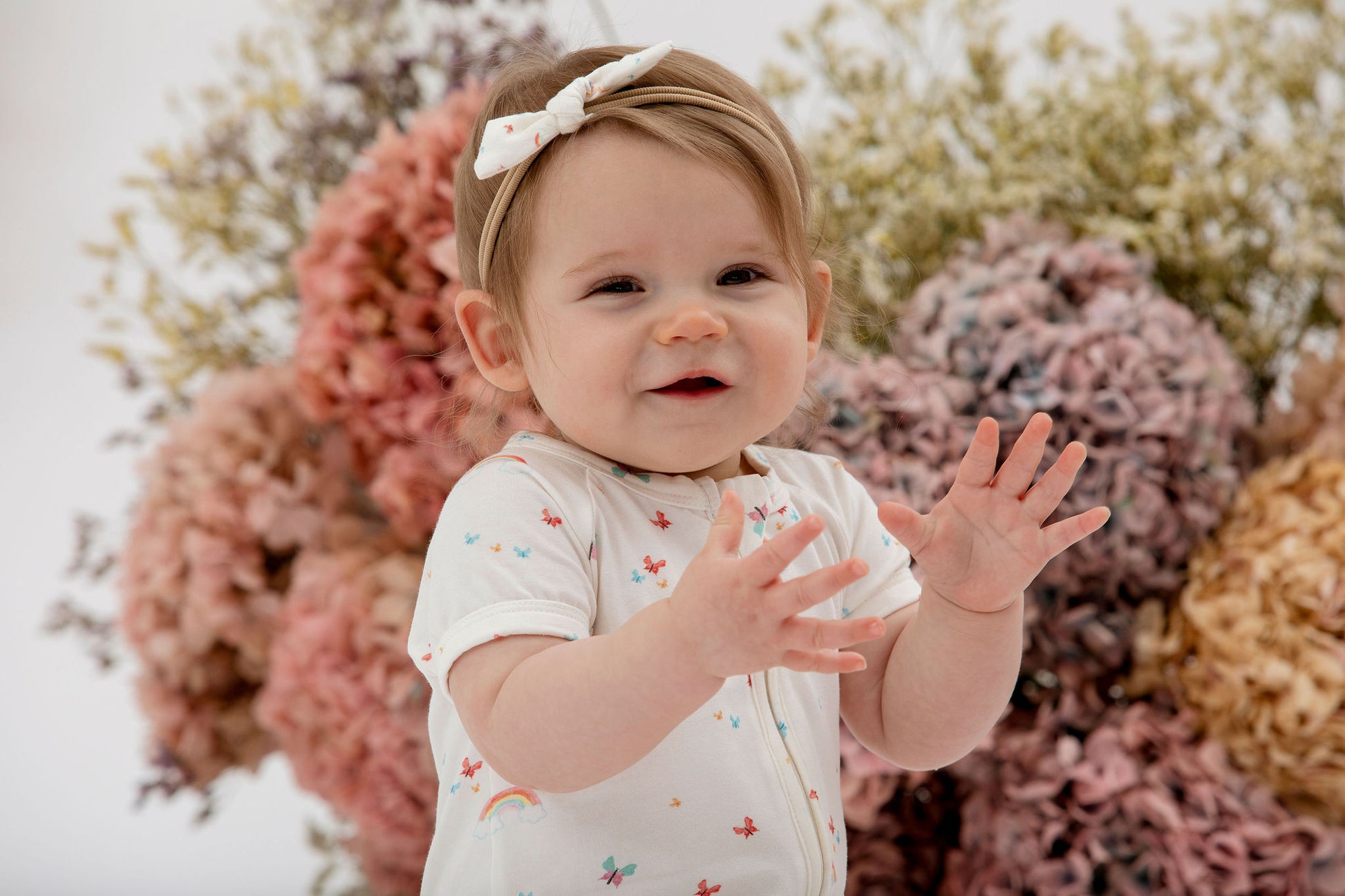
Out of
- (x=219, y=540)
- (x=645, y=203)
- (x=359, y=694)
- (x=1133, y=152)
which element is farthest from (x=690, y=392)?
(x=1133, y=152)

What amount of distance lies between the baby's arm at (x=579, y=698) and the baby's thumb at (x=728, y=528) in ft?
0.13

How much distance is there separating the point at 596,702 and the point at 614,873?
16 centimetres

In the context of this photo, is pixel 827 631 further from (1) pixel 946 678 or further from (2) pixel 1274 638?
(2) pixel 1274 638

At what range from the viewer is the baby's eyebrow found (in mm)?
734

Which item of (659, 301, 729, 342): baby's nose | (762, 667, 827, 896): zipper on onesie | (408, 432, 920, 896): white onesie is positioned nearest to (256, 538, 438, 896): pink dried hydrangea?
→ (408, 432, 920, 896): white onesie

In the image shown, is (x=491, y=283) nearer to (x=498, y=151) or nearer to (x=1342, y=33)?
(x=498, y=151)

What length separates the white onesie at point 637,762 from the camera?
28.1 inches

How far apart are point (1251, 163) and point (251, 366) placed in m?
1.32

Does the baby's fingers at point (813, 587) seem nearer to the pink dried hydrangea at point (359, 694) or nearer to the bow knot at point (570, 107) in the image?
the bow knot at point (570, 107)

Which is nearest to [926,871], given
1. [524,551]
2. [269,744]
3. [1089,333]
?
[1089,333]

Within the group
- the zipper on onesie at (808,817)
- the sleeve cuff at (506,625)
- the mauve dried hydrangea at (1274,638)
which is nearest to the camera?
the sleeve cuff at (506,625)

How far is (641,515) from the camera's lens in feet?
2.62

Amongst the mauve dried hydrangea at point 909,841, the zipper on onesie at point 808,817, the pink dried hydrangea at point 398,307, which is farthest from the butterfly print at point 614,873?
the mauve dried hydrangea at point 909,841

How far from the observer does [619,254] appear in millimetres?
734
